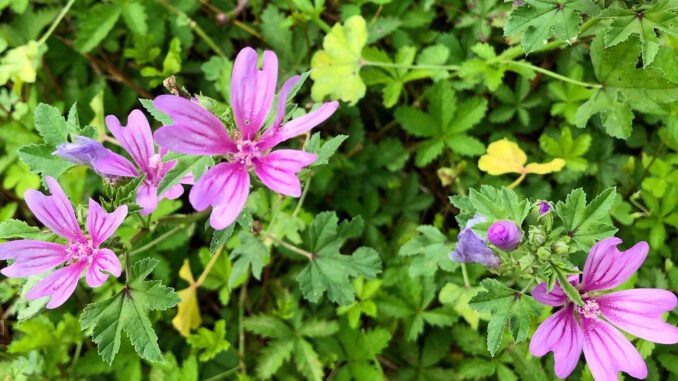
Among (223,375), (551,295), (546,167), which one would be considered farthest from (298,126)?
(223,375)

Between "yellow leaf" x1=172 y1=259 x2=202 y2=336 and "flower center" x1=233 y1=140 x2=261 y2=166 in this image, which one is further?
"yellow leaf" x1=172 y1=259 x2=202 y2=336

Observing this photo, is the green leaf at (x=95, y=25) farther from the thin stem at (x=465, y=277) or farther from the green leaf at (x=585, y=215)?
the green leaf at (x=585, y=215)

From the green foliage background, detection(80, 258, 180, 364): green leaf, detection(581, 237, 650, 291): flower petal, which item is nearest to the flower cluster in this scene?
detection(80, 258, 180, 364): green leaf

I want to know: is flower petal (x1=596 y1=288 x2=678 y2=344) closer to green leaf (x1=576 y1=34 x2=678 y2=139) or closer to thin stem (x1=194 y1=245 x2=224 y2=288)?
green leaf (x1=576 y1=34 x2=678 y2=139)

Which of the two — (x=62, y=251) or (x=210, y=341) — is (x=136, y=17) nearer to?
(x=62, y=251)

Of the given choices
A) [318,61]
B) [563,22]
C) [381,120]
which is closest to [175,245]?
[318,61]

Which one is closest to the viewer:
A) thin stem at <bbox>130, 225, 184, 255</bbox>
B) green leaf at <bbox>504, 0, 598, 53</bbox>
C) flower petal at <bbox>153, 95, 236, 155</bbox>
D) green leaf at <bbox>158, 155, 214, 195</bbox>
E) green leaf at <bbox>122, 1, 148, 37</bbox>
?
flower petal at <bbox>153, 95, 236, 155</bbox>

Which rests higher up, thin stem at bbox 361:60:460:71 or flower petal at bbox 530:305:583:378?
thin stem at bbox 361:60:460:71

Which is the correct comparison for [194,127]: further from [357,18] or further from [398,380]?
[398,380]
